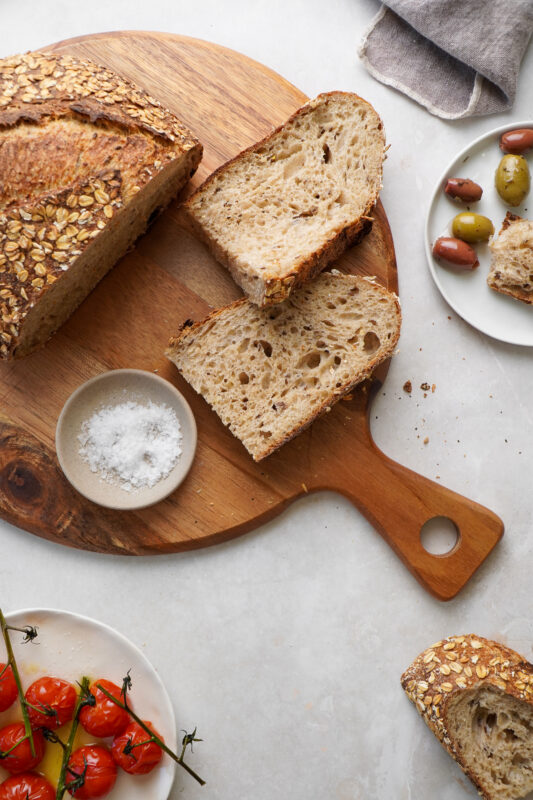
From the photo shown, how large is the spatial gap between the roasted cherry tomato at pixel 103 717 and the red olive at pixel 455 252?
2.51m

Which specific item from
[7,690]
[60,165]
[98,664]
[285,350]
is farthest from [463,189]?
[7,690]

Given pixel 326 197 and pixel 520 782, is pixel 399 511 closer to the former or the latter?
pixel 520 782

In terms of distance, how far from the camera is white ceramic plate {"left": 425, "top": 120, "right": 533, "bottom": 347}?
11.5 ft

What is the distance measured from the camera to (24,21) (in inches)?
141

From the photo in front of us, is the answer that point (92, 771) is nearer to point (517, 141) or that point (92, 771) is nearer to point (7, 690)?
point (7, 690)

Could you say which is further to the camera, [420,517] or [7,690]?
[420,517]

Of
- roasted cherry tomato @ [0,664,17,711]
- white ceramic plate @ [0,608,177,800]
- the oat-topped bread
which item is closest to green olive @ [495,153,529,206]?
the oat-topped bread

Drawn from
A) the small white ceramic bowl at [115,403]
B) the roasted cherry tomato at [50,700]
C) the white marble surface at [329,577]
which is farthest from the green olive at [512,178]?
the roasted cherry tomato at [50,700]

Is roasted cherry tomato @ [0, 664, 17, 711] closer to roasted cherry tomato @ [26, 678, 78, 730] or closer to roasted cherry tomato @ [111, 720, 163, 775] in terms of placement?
roasted cherry tomato @ [26, 678, 78, 730]

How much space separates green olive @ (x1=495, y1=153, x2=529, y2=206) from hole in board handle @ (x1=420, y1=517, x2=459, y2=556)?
A: 1592 millimetres

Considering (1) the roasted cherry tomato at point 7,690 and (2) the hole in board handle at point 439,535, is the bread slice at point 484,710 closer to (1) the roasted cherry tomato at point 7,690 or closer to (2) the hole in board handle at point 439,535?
(2) the hole in board handle at point 439,535

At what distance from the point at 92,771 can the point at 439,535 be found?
1.89 meters

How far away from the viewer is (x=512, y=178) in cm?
343

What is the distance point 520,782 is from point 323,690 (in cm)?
94
